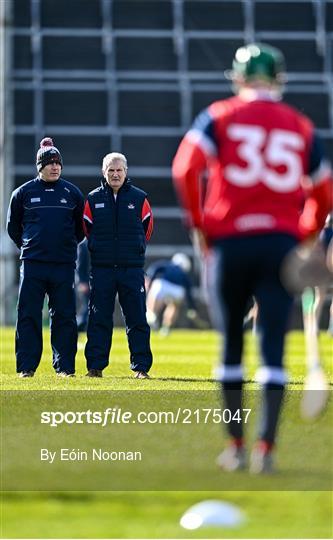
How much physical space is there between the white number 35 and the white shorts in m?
21.6

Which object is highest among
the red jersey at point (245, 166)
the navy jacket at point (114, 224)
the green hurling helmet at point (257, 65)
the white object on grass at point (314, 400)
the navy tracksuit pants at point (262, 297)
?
the navy jacket at point (114, 224)

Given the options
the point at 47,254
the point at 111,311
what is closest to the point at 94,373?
the point at 111,311

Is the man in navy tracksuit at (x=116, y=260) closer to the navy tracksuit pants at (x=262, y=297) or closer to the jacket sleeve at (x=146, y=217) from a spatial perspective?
the jacket sleeve at (x=146, y=217)

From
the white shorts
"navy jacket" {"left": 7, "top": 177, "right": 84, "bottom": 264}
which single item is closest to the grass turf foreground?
"navy jacket" {"left": 7, "top": 177, "right": 84, "bottom": 264}

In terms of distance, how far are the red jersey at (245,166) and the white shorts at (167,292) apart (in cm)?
2155

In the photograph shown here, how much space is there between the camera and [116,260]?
1286 centimetres

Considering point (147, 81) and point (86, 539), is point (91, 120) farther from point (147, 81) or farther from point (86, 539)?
point (86, 539)

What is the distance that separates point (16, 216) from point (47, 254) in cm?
42

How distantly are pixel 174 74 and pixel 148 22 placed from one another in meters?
1.53

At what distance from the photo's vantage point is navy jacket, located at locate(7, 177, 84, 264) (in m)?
12.6

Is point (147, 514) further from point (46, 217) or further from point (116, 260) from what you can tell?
point (116, 260)

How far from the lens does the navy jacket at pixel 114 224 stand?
12.8 meters

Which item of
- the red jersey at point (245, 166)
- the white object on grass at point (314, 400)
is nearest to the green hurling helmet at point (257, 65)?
the red jersey at point (245, 166)

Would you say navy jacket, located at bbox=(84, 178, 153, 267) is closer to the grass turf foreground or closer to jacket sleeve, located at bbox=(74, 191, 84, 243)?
jacket sleeve, located at bbox=(74, 191, 84, 243)
